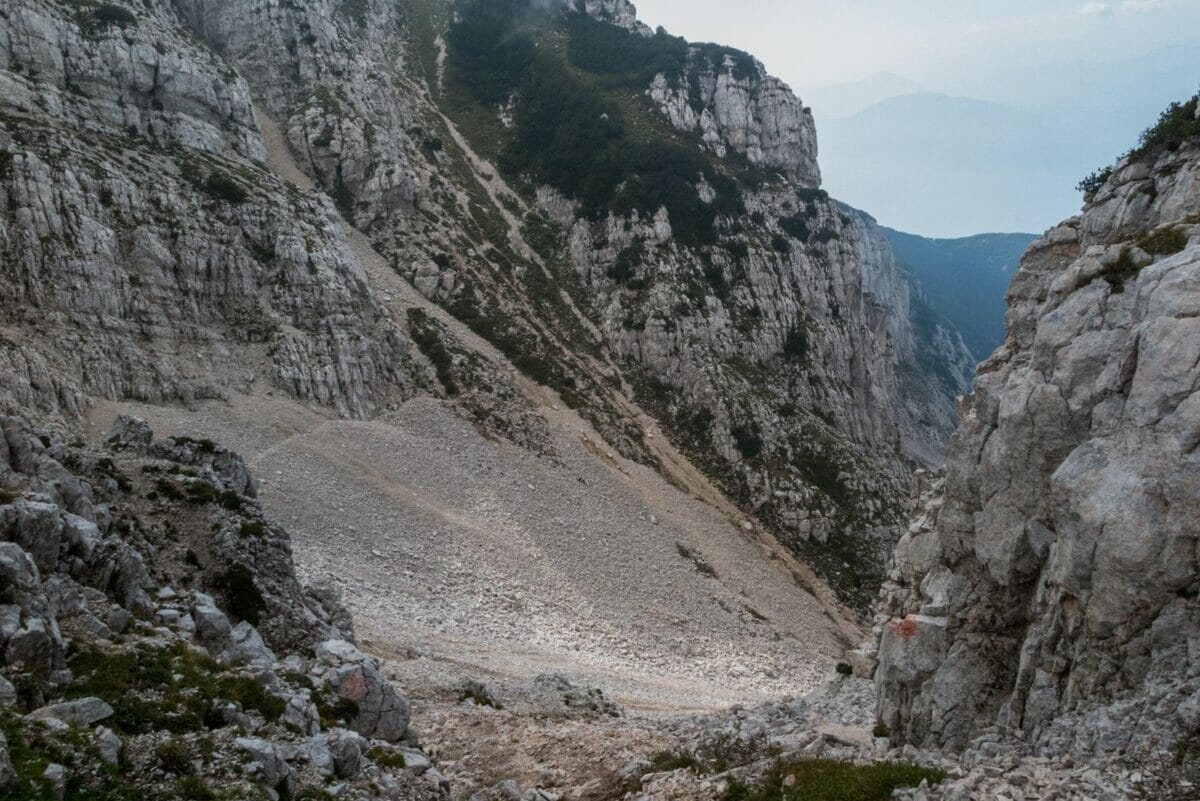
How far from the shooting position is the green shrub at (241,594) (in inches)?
878

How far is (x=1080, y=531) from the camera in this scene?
1475 cm

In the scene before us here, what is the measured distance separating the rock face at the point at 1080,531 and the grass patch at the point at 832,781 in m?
2.81

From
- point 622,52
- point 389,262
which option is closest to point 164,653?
point 389,262

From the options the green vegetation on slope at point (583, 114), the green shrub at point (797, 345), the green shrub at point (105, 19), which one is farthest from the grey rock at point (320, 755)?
the green vegetation on slope at point (583, 114)

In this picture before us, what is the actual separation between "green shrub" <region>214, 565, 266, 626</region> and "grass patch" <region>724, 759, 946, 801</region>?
46.7 ft

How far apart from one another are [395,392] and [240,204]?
68.7 feet

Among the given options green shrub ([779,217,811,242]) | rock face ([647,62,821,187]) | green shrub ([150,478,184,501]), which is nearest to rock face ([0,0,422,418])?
green shrub ([150,478,184,501])

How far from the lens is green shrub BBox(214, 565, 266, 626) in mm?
22297

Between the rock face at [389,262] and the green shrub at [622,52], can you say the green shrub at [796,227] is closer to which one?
the rock face at [389,262]

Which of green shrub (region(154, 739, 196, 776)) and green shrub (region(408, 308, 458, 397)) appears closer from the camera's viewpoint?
green shrub (region(154, 739, 196, 776))

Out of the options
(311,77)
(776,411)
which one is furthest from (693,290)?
(311,77)

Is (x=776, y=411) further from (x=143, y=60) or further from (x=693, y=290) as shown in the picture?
(x=143, y=60)

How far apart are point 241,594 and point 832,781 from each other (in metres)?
16.7

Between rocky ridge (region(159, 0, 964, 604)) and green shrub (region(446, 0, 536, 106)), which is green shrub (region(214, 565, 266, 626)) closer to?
rocky ridge (region(159, 0, 964, 604))
